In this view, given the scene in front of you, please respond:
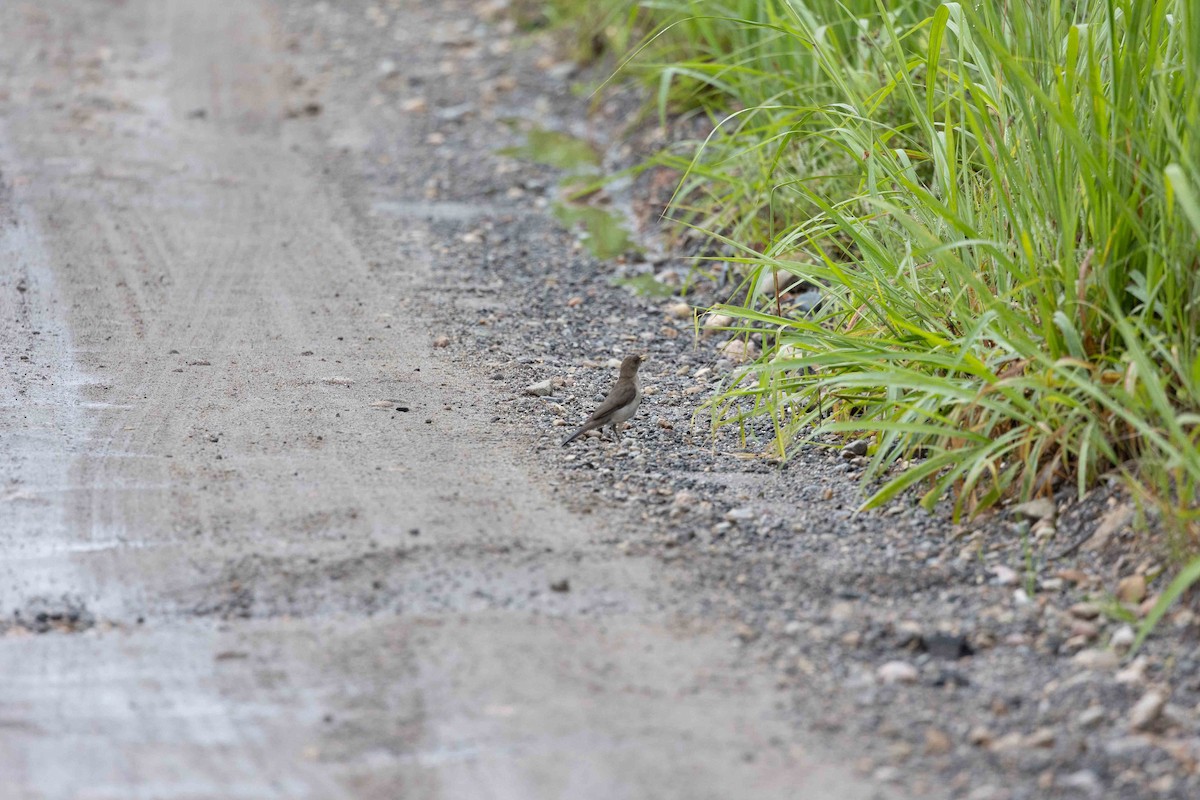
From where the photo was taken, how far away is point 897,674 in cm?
332

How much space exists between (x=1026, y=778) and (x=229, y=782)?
1.65 m

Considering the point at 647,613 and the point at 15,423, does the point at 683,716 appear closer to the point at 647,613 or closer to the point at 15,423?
the point at 647,613

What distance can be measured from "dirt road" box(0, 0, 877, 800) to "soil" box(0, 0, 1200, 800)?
1cm

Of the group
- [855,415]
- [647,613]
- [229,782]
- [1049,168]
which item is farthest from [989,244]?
[229,782]

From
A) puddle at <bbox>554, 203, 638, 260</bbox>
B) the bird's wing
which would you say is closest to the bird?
the bird's wing

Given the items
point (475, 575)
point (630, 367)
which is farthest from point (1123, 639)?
point (630, 367)

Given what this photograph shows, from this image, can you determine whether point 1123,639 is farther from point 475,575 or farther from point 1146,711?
point 475,575

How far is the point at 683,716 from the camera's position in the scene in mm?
3141

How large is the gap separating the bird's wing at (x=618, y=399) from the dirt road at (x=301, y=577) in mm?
353

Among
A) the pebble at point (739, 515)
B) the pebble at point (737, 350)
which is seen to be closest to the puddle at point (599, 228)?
the pebble at point (737, 350)

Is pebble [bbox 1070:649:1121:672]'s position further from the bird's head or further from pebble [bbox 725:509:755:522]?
the bird's head

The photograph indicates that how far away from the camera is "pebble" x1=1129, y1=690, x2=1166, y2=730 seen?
307 cm

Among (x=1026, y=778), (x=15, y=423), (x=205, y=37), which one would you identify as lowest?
(x=205, y=37)

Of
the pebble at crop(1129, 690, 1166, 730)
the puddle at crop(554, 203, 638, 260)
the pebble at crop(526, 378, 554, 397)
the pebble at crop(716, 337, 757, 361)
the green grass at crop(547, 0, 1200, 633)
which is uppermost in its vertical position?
the green grass at crop(547, 0, 1200, 633)
